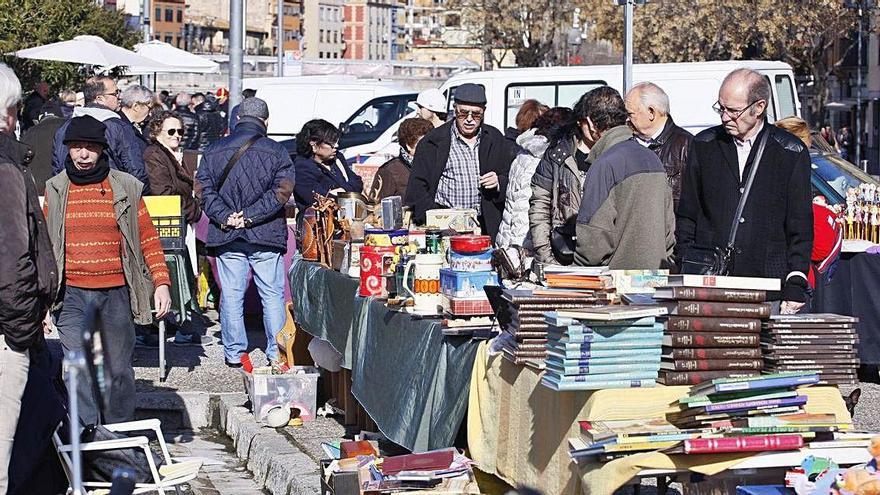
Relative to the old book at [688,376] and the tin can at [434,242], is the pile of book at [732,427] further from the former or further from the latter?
the tin can at [434,242]

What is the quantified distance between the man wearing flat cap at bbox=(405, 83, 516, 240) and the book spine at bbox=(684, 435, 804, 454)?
16.4ft

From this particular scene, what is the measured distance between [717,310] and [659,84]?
1357cm

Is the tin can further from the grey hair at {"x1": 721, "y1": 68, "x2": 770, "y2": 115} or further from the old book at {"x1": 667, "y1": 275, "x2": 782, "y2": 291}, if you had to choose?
the old book at {"x1": 667, "y1": 275, "x2": 782, "y2": 291}

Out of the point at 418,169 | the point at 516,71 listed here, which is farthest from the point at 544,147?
the point at 516,71

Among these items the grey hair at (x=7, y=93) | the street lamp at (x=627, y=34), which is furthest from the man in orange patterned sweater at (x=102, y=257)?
the street lamp at (x=627, y=34)

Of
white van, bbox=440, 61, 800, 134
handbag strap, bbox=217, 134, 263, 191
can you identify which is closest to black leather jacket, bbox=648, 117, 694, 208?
handbag strap, bbox=217, 134, 263, 191

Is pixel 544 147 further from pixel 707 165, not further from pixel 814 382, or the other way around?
pixel 814 382

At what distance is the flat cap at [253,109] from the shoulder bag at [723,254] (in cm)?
495

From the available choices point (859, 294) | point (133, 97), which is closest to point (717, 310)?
point (859, 294)

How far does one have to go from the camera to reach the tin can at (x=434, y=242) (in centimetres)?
761

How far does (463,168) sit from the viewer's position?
33.0 feet

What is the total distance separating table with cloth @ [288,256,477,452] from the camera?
22.1 ft

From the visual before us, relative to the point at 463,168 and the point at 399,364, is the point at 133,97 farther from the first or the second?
the point at 399,364

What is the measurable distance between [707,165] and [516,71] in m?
13.0
